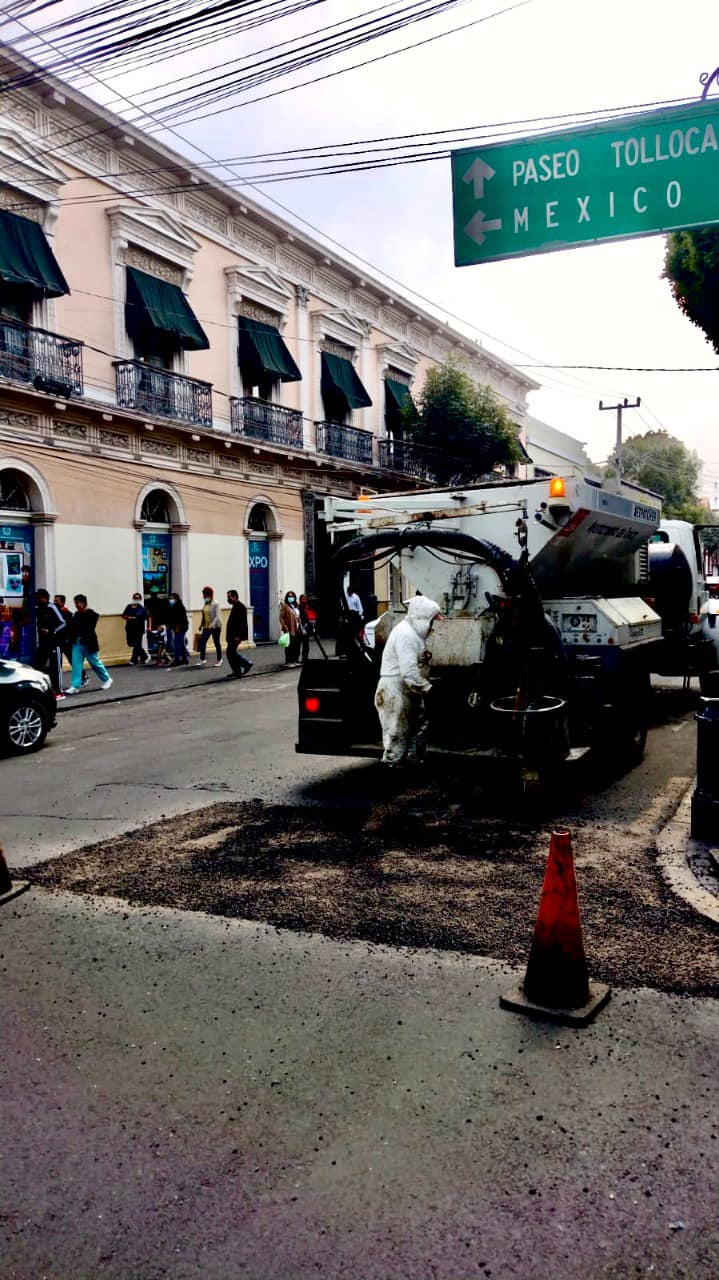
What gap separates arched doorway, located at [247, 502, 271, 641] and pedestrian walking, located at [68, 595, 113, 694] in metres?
9.26

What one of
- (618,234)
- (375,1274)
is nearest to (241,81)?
(618,234)

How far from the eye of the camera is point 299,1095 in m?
3.29

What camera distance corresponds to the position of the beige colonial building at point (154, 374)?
18.3 m

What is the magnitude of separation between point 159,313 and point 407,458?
12.7 metres

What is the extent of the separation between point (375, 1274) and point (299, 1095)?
0.89 m

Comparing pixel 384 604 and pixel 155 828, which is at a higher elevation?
pixel 384 604

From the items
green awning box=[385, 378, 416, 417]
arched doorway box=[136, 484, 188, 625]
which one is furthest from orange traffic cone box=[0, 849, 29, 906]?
green awning box=[385, 378, 416, 417]

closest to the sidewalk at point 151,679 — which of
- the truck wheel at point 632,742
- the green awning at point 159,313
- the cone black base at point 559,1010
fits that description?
the green awning at point 159,313

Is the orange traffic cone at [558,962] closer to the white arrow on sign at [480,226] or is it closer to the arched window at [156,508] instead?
the white arrow on sign at [480,226]

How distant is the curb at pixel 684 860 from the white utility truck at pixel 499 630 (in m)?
0.98

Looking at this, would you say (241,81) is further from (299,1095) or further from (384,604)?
(299,1095)

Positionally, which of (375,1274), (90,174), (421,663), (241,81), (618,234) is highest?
(90,174)

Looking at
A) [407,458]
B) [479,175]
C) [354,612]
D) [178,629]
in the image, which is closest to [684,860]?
[354,612]

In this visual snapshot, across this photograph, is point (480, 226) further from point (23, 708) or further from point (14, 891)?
point (23, 708)
